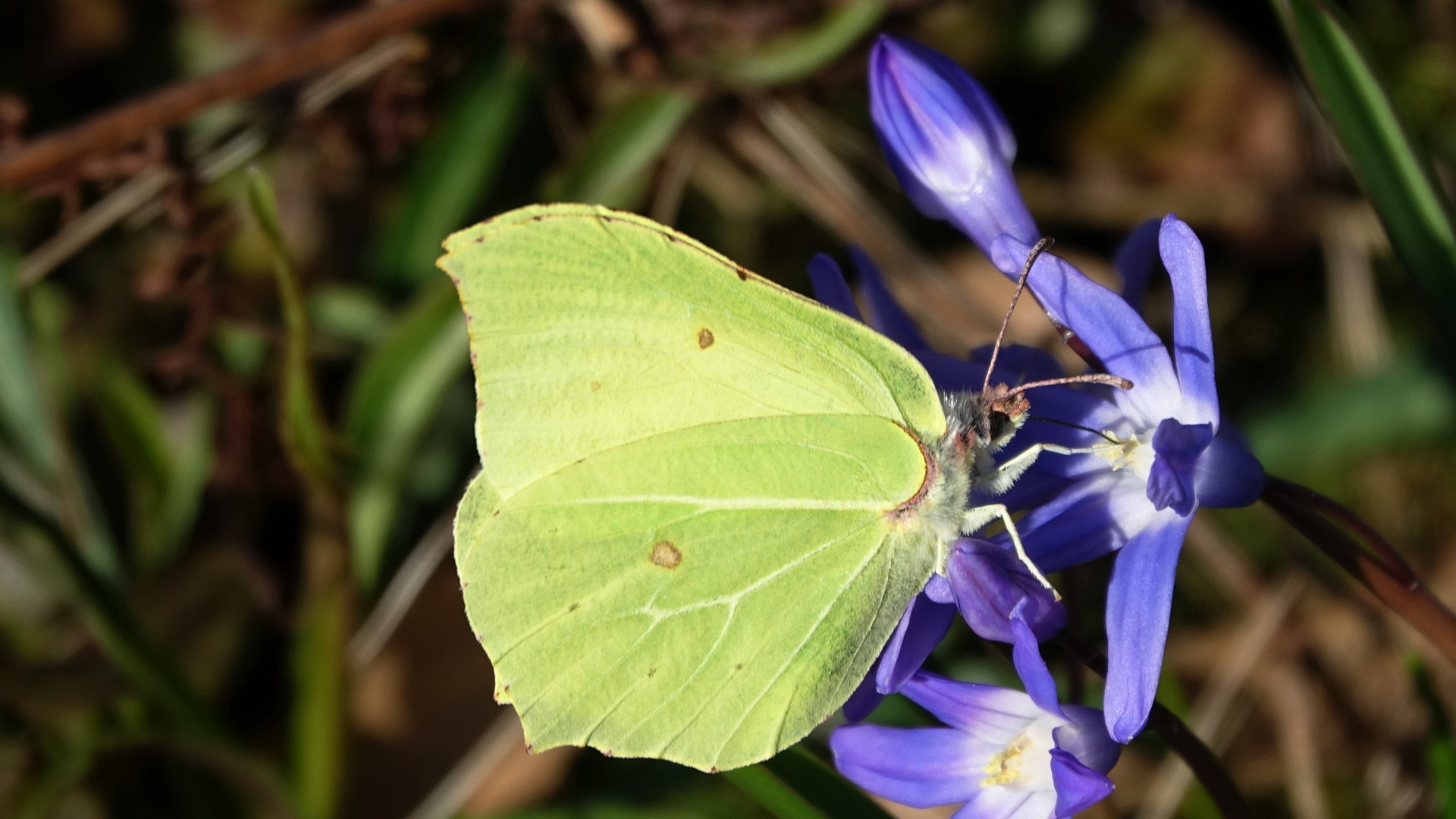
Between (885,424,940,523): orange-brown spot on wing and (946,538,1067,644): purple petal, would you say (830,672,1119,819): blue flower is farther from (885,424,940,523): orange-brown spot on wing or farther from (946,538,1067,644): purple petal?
(885,424,940,523): orange-brown spot on wing

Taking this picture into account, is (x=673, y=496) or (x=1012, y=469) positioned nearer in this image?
(x=1012, y=469)

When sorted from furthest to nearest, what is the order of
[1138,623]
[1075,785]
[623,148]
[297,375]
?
Answer: 1. [623,148]
2. [297,375]
3. [1138,623]
4. [1075,785]

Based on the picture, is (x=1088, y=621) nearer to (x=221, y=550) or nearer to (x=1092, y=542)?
(x=1092, y=542)

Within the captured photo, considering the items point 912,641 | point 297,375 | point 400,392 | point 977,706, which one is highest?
point 297,375

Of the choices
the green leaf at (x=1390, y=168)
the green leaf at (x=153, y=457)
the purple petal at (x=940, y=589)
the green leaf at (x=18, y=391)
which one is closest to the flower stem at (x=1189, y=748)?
the purple petal at (x=940, y=589)

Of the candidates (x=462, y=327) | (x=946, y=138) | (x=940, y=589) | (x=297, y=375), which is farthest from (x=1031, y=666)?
(x=462, y=327)

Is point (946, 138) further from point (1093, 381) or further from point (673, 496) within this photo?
point (673, 496)

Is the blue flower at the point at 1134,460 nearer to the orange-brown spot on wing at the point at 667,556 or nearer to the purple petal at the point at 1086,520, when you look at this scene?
the purple petal at the point at 1086,520

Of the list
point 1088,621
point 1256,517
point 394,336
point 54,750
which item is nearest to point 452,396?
point 394,336
